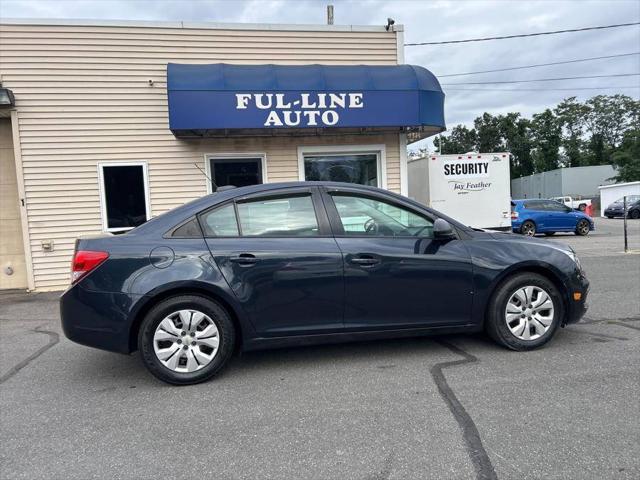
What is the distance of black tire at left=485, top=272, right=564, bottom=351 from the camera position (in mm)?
4492

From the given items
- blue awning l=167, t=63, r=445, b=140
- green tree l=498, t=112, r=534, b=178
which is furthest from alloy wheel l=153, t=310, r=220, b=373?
green tree l=498, t=112, r=534, b=178

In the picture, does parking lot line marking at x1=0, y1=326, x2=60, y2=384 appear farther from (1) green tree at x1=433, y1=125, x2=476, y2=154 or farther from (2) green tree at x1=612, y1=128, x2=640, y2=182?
(1) green tree at x1=433, y1=125, x2=476, y2=154

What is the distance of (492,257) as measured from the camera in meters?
4.46

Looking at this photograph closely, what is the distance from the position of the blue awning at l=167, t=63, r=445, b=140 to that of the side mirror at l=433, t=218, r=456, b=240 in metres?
4.85

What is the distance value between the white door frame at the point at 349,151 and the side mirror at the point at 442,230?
18.1ft

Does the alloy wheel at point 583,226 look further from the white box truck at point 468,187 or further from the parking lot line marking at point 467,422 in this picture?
the parking lot line marking at point 467,422

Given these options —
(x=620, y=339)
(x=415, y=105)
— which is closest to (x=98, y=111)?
(x=415, y=105)

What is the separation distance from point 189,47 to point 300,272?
6.74 meters

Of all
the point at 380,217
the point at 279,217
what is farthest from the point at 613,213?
the point at 279,217

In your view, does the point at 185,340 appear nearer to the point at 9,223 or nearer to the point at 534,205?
the point at 9,223

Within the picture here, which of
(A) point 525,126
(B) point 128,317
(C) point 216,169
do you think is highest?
(A) point 525,126

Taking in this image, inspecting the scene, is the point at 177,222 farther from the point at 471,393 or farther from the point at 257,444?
the point at 471,393

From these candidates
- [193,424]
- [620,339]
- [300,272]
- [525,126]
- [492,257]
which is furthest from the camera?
[525,126]

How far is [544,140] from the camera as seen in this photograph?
6291 centimetres
